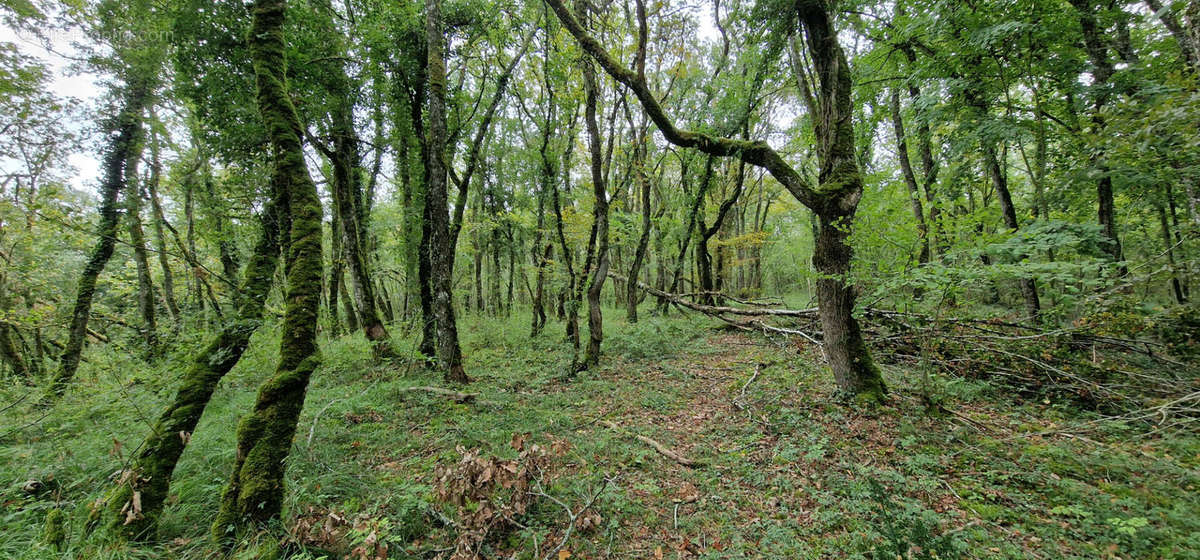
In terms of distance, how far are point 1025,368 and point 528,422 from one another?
779 centimetres

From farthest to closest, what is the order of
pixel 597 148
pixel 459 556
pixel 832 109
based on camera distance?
pixel 597 148 → pixel 832 109 → pixel 459 556

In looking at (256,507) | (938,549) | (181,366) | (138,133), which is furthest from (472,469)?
(138,133)

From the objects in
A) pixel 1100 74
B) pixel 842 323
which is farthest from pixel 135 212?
pixel 1100 74

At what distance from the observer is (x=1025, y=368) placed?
5.81m

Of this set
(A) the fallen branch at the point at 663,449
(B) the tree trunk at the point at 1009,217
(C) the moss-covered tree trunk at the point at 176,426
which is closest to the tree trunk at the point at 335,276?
(C) the moss-covered tree trunk at the point at 176,426

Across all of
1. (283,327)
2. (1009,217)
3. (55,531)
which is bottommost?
(55,531)

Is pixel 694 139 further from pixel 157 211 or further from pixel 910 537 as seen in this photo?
pixel 157 211

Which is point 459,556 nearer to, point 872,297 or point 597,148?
point 872,297

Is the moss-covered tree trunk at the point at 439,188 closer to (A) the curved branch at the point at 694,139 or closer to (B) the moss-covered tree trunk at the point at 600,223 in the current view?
(A) the curved branch at the point at 694,139

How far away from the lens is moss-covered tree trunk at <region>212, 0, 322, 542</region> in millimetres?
3330

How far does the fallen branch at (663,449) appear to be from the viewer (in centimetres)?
463

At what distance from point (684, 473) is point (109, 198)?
46.1 feet

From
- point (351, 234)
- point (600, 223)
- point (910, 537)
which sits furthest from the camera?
point (351, 234)

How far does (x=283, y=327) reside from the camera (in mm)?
3695
